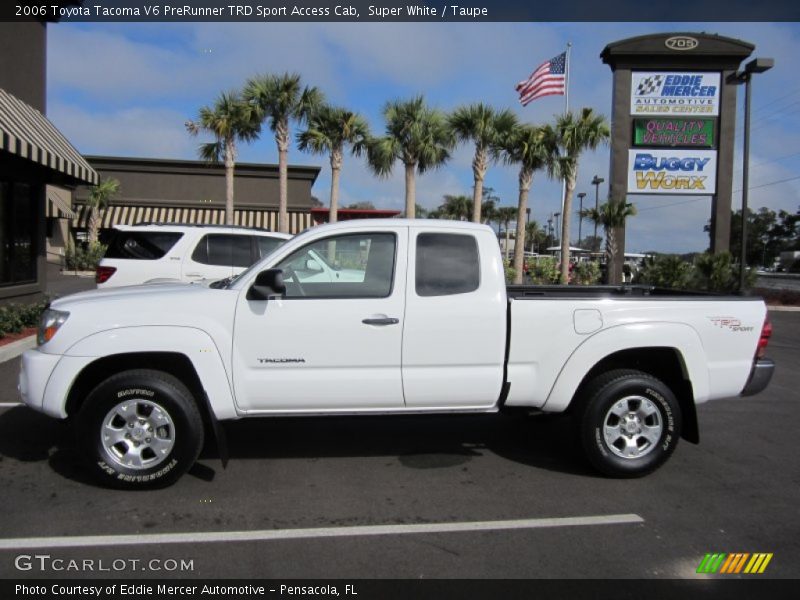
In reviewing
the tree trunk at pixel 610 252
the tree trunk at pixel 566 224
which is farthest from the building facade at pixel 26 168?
the tree trunk at pixel 610 252

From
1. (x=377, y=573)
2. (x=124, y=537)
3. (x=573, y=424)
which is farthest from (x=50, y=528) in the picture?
(x=573, y=424)

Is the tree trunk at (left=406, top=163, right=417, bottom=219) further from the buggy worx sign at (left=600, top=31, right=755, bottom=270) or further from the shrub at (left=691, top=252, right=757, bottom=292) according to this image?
the shrub at (left=691, top=252, right=757, bottom=292)

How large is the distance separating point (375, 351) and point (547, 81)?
74.6 feet

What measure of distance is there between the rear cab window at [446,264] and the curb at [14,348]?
22.8 feet

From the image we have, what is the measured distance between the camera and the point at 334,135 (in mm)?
22109

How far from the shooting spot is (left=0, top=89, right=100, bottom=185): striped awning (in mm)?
9055

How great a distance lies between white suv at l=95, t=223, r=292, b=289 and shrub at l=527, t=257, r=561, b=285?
15618 mm

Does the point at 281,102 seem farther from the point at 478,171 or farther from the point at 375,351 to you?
the point at 375,351

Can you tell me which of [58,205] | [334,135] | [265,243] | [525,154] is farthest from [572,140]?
[58,205]

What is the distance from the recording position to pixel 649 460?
4723 millimetres

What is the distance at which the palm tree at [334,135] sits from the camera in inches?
858

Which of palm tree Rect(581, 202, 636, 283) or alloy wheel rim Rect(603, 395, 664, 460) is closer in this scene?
alloy wheel rim Rect(603, 395, 664, 460)

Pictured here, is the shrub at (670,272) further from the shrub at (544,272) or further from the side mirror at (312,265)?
the side mirror at (312,265)

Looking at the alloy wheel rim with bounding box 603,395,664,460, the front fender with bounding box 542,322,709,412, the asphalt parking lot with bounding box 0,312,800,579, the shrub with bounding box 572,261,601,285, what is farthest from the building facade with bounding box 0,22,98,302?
the shrub with bounding box 572,261,601,285
